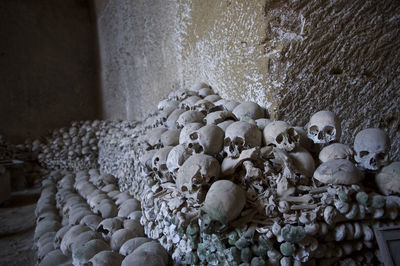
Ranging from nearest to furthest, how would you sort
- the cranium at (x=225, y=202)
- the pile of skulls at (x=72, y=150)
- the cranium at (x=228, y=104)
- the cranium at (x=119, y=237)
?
the cranium at (x=225, y=202) → the cranium at (x=119, y=237) → the cranium at (x=228, y=104) → the pile of skulls at (x=72, y=150)

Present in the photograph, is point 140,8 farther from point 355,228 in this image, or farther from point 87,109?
point 355,228

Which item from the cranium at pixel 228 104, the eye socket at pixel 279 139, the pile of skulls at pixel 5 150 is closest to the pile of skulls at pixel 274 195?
the eye socket at pixel 279 139

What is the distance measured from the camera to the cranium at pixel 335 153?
1243 millimetres

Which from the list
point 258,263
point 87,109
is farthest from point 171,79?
point 87,109

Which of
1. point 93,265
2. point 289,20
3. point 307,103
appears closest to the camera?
point 93,265

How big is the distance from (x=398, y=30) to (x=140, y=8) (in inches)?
121

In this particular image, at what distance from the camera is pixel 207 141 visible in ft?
4.50

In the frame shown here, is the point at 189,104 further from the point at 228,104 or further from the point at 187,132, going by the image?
the point at 187,132

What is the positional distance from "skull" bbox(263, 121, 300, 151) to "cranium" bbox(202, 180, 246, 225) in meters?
0.34

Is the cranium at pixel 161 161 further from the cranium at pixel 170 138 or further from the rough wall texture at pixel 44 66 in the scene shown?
the rough wall texture at pixel 44 66

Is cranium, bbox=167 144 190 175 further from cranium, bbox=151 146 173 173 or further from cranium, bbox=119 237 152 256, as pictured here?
cranium, bbox=119 237 152 256

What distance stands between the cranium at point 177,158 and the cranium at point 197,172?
0.30ft

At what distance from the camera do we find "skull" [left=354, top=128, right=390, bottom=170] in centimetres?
121

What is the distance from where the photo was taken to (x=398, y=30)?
1.94 metres
